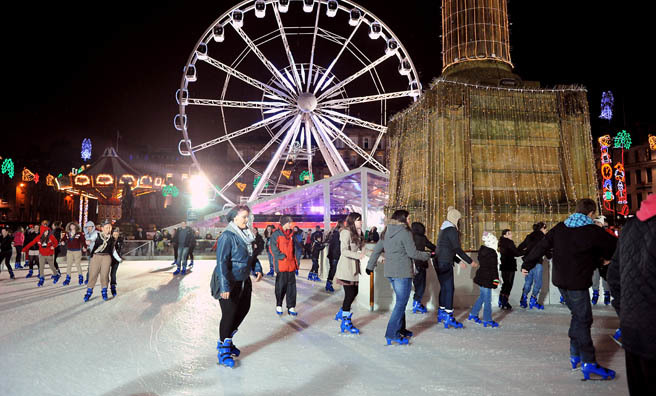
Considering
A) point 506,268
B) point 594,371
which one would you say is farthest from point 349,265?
point 506,268

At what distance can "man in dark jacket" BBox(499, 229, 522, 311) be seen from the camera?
687cm

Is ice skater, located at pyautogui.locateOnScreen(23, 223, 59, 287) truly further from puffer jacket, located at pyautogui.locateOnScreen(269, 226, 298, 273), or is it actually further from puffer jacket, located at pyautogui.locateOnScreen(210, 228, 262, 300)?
puffer jacket, located at pyautogui.locateOnScreen(210, 228, 262, 300)

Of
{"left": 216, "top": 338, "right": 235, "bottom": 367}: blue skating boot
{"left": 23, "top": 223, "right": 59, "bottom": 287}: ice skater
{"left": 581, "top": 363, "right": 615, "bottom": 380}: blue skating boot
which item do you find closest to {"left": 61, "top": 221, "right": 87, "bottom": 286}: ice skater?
{"left": 23, "top": 223, "right": 59, "bottom": 287}: ice skater

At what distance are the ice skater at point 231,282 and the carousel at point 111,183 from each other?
86.6 feet

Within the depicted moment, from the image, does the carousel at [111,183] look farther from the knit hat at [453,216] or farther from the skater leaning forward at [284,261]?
the knit hat at [453,216]

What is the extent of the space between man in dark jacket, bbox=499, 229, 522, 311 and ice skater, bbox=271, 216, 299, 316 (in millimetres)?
3109

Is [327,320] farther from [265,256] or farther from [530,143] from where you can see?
[265,256]

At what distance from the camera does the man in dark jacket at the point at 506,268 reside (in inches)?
270

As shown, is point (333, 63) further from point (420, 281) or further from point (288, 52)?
point (420, 281)

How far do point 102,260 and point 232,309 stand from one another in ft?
15.2

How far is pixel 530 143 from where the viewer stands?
31.6 feet

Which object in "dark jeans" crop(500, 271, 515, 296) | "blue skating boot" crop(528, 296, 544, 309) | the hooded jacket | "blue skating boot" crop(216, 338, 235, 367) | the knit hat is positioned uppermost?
the knit hat

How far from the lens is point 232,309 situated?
13.7 feet

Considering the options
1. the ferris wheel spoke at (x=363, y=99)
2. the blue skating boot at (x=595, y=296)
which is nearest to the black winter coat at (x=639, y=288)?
the blue skating boot at (x=595, y=296)
